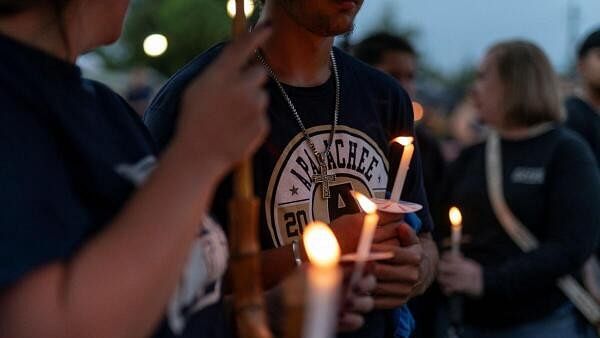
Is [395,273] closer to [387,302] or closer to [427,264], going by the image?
[387,302]

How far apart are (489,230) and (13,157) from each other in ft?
8.91

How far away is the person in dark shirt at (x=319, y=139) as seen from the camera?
1835 mm

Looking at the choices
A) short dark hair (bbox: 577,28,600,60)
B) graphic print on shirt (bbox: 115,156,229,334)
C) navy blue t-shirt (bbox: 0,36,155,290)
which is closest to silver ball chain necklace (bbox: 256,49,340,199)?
graphic print on shirt (bbox: 115,156,229,334)

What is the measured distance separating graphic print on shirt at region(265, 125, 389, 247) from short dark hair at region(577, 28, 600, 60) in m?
2.66

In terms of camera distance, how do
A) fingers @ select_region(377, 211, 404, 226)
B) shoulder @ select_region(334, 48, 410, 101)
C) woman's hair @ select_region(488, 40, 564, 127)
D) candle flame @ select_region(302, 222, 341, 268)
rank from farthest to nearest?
woman's hair @ select_region(488, 40, 564, 127)
shoulder @ select_region(334, 48, 410, 101)
fingers @ select_region(377, 211, 404, 226)
candle flame @ select_region(302, 222, 341, 268)

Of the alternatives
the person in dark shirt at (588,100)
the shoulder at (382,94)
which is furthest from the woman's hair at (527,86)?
the shoulder at (382,94)

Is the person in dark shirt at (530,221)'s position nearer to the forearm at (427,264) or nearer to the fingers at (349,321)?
the forearm at (427,264)

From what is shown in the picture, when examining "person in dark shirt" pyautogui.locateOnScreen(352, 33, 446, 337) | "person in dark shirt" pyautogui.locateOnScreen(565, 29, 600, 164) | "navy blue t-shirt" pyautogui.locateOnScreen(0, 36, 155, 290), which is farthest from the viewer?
"person in dark shirt" pyautogui.locateOnScreen(352, 33, 446, 337)

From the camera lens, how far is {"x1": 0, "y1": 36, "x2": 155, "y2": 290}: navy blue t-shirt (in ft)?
3.31

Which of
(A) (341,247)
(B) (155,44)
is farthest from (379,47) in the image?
(A) (341,247)

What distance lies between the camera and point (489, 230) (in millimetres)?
3498

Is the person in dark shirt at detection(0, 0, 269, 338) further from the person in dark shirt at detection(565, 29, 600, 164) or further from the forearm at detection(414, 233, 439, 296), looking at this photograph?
the person in dark shirt at detection(565, 29, 600, 164)

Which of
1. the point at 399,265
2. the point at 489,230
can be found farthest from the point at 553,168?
the point at 399,265

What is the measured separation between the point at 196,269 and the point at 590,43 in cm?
360
